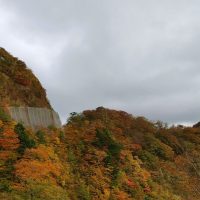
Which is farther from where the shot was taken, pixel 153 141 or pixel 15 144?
pixel 153 141

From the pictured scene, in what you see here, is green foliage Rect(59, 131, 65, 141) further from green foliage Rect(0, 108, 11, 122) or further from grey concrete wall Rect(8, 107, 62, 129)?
green foliage Rect(0, 108, 11, 122)

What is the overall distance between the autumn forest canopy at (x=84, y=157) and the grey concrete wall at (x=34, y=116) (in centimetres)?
91

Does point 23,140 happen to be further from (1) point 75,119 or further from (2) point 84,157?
(1) point 75,119

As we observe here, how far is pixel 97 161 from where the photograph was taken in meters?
44.0

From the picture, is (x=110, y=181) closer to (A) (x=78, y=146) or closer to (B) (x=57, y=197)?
(A) (x=78, y=146)

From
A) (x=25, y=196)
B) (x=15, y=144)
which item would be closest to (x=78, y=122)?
(x=15, y=144)

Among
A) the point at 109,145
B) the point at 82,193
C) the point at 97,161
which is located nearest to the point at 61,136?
the point at 97,161

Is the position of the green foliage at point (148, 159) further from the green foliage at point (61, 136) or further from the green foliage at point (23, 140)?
the green foliage at point (23, 140)

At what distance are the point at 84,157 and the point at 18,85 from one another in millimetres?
9373

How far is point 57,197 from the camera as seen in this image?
31.1 meters

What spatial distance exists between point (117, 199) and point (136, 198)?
3.66m

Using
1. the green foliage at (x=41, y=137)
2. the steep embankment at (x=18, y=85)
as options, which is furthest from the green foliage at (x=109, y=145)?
the green foliage at (x=41, y=137)

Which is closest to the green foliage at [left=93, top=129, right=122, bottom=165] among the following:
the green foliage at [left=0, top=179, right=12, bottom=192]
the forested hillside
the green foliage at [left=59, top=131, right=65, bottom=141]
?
the forested hillside

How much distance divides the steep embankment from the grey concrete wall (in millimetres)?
959
